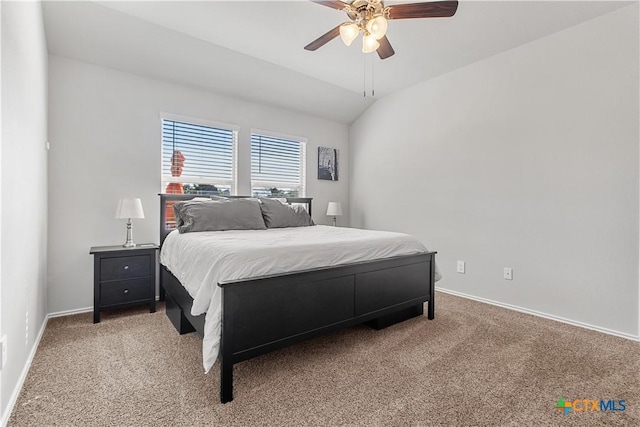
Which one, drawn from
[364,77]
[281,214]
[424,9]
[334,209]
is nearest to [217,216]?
[281,214]

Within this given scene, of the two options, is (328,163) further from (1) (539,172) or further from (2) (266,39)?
(1) (539,172)

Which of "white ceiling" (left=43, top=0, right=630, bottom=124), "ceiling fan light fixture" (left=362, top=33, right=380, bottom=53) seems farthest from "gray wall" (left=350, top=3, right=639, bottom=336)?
"ceiling fan light fixture" (left=362, top=33, right=380, bottom=53)

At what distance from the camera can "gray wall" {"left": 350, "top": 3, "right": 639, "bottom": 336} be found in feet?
8.32

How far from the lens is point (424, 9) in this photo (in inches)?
77.0

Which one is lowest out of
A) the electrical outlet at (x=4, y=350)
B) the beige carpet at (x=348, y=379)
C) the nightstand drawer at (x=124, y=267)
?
the beige carpet at (x=348, y=379)

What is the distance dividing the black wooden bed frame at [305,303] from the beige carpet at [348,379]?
0.60 ft

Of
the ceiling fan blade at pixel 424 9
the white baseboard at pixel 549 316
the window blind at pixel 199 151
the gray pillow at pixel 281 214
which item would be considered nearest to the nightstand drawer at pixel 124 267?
the window blind at pixel 199 151

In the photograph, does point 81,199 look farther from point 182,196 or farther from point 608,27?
point 608,27

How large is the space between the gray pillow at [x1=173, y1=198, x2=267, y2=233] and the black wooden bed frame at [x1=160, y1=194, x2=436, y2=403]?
1.72ft

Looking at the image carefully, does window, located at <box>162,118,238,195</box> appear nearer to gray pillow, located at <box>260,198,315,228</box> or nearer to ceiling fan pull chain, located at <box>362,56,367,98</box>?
gray pillow, located at <box>260,198,315,228</box>

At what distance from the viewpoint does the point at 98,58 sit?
9.75 ft

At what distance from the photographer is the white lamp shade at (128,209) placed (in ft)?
9.52

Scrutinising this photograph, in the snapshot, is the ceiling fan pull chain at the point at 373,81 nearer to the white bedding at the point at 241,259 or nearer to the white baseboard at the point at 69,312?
the white bedding at the point at 241,259

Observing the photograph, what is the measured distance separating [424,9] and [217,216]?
7.82 ft
